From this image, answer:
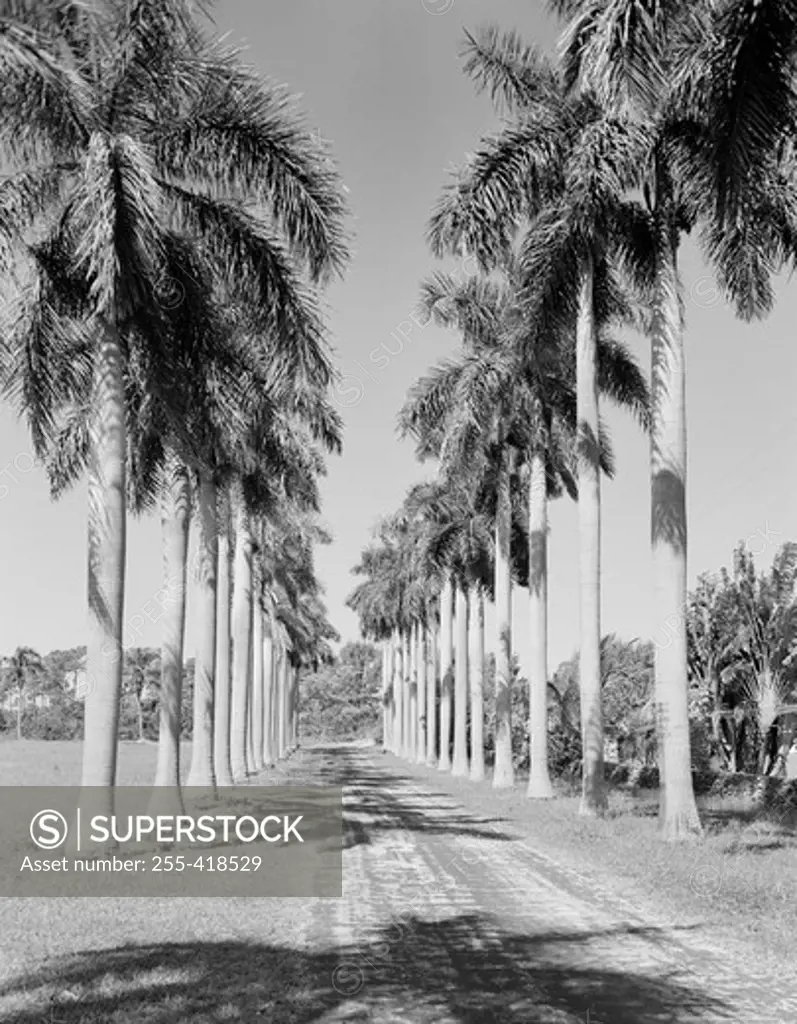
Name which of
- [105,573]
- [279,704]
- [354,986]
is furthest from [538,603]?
[279,704]

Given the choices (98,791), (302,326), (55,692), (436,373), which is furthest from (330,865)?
(55,692)

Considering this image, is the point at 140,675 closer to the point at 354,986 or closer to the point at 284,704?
the point at 284,704

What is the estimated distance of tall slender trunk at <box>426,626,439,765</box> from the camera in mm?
57906

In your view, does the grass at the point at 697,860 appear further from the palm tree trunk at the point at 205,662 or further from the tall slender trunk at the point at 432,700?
the tall slender trunk at the point at 432,700

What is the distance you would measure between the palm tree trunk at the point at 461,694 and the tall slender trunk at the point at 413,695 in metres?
18.8

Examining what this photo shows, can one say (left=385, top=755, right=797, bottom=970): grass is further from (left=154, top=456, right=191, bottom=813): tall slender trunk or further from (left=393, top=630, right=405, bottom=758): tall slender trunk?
(left=393, top=630, right=405, bottom=758): tall slender trunk

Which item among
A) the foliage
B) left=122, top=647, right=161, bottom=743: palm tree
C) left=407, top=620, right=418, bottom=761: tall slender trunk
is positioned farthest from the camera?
the foliage

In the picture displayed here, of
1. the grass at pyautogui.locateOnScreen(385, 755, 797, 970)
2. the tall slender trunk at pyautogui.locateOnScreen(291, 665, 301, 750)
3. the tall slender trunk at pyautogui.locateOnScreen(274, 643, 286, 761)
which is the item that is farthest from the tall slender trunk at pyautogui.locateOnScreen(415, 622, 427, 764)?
the grass at pyautogui.locateOnScreen(385, 755, 797, 970)

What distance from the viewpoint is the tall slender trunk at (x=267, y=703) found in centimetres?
4981

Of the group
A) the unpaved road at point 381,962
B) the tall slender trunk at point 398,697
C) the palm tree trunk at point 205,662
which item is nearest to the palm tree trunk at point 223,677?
the palm tree trunk at point 205,662

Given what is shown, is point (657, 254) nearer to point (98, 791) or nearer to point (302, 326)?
point (302, 326)

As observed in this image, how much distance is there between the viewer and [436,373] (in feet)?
105

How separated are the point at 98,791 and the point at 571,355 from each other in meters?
17.7

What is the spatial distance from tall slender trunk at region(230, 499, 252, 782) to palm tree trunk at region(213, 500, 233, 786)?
4.40 feet
